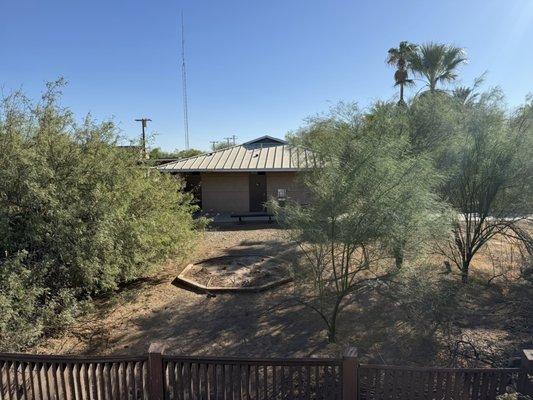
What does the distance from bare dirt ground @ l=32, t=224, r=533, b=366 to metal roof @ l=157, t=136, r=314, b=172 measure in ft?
29.4

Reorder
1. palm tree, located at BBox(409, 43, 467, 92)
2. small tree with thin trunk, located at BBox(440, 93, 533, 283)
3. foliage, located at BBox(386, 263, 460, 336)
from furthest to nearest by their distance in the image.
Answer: palm tree, located at BBox(409, 43, 467, 92) < small tree with thin trunk, located at BBox(440, 93, 533, 283) < foliage, located at BBox(386, 263, 460, 336)

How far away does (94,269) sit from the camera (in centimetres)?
641

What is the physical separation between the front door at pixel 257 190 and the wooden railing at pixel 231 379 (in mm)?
14703

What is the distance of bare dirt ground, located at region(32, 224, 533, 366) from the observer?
5539 millimetres

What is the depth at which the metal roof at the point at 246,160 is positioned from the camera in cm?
1709

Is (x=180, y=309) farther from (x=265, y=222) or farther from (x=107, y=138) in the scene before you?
(x=265, y=222)

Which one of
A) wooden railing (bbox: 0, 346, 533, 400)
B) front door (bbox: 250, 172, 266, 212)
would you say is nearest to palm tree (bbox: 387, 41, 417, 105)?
front door (bbox: 250, 172, 266, 212)

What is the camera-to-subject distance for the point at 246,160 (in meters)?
18.2

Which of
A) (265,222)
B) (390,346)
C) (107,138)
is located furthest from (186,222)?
(265,222)

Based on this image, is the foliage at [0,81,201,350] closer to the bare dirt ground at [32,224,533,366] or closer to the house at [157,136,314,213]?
the bare dirt ground at [32,224,533,366]

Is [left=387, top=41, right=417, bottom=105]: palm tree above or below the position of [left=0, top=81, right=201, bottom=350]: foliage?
above

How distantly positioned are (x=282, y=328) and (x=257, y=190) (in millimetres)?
12267

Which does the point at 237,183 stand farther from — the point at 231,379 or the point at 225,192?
the point at 231,379

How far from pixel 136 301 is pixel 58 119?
3.92 m
